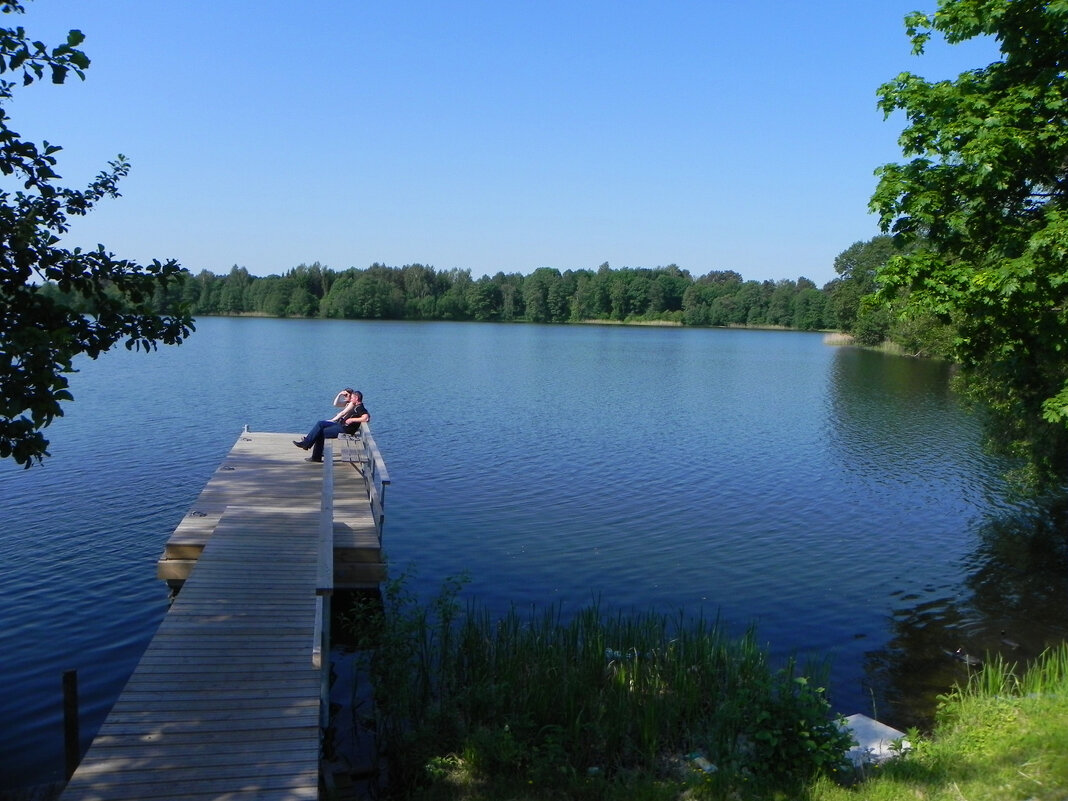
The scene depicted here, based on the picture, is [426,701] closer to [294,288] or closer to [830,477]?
[830,477]

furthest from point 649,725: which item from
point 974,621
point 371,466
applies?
point 371,466

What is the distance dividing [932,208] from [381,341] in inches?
2620

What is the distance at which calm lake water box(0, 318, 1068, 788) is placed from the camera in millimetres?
11117

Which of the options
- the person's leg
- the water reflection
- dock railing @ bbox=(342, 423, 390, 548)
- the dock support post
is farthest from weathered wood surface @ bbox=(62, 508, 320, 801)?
the person's leg

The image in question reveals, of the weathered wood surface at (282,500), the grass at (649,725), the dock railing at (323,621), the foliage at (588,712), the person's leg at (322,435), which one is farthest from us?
the person's leg at (322,435)

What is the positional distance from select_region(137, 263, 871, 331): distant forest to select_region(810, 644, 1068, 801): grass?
12471 centimetres

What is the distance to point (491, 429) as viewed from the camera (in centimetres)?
2745

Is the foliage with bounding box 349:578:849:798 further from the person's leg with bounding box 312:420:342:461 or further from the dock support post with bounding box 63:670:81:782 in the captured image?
the person's leg with bounding box 312:420:342:461

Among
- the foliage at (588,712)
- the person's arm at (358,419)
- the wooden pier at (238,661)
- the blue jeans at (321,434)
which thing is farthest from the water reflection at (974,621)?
the blue jeans at (321,434)

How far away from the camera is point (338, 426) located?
17.4 metres

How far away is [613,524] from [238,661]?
10.2m

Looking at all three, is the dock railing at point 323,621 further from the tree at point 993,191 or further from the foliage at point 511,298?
the foliage at point 511,298

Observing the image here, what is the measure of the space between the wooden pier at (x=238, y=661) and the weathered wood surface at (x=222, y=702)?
0.01 meters

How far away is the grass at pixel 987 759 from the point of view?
6094 millimetres
